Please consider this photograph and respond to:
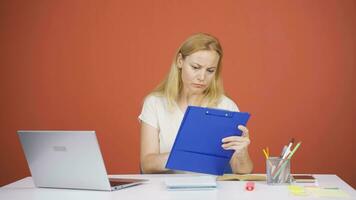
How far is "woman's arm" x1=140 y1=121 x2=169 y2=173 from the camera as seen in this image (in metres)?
2.43

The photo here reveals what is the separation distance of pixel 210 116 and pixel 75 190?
1.76ft

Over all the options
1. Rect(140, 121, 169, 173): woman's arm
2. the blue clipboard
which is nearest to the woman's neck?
Rect(140, 121, 169, 173): woman's arm

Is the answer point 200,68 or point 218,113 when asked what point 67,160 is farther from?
point 200,68

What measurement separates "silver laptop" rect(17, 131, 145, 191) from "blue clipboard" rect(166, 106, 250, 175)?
224 mm

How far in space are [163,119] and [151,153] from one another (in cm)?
18

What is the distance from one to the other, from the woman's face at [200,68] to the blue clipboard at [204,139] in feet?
1.60

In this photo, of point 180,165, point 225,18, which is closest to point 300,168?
point 225,18

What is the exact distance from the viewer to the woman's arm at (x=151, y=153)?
243 centimetres

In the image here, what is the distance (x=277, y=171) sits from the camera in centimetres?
200

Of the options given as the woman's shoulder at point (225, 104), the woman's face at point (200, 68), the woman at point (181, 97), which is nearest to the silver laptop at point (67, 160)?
the woman at point (181, 97)

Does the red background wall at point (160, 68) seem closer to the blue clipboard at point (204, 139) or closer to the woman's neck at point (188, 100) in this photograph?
the woman's neck at point (188, 100)

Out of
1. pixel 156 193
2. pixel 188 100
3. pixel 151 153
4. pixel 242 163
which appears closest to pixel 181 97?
pixel 188 100

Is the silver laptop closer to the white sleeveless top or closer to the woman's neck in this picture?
the white sleeveless top

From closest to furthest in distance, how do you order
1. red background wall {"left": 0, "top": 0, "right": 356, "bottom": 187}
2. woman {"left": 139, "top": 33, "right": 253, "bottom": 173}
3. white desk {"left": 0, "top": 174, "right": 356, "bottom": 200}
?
white desk {"left": 0, "top": 174, "right": 356, "bottom": 200} → woman {"left": 139, "top": 33, "right": 253, "bottom": 173} → red background wall {"left": 0, "top": 0, "right": 356, "bottom": 187}
